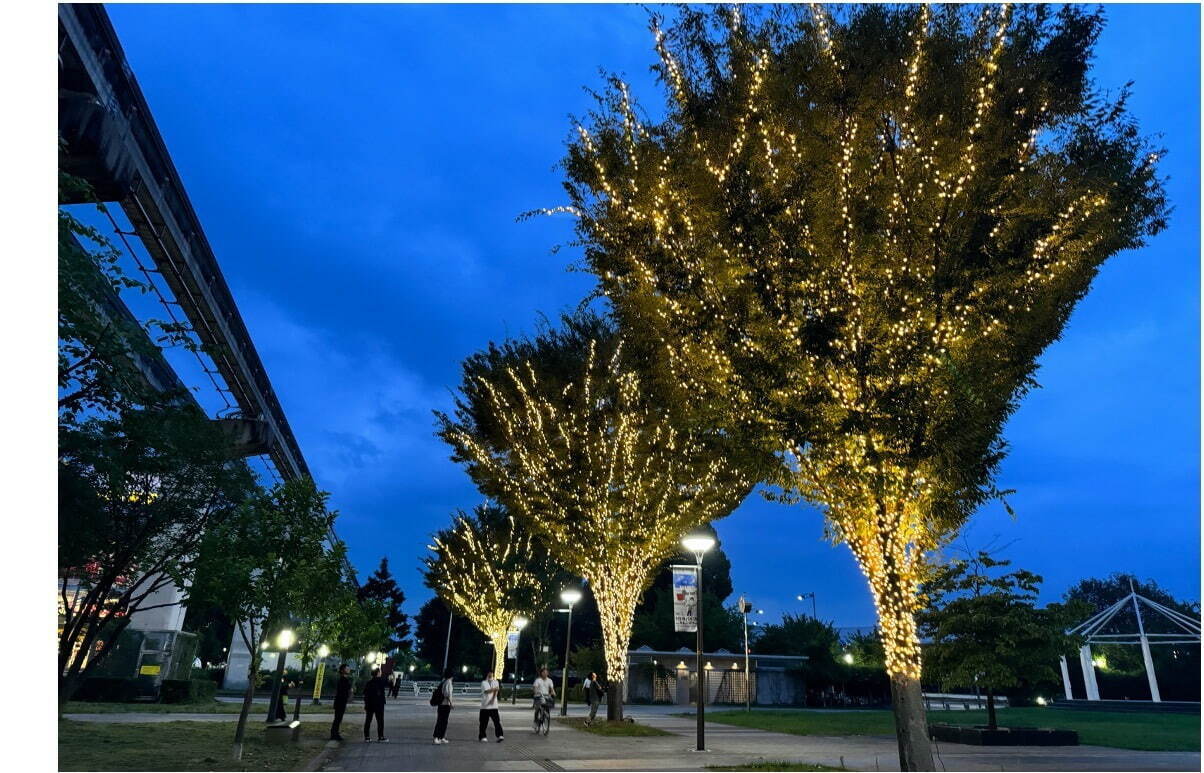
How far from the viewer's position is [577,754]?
1401 cm

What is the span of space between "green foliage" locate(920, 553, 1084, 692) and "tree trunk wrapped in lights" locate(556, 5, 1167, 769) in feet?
28.3

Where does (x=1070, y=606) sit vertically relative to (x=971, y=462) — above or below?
below

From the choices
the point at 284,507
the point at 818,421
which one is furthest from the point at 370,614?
the point at 818,421

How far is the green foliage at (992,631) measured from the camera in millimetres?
17609

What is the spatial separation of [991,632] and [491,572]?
26198 mm

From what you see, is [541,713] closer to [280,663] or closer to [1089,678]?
[280,663]

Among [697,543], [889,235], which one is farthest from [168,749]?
[889,235]

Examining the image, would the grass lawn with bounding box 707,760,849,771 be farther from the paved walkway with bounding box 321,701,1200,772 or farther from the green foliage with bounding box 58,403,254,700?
the green foliage with bounding box 58,403,254,700

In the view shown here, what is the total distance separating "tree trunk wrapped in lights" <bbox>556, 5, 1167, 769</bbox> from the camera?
9.77 m

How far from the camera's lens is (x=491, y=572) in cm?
3828

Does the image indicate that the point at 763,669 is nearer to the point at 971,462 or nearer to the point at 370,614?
the point at 370,614

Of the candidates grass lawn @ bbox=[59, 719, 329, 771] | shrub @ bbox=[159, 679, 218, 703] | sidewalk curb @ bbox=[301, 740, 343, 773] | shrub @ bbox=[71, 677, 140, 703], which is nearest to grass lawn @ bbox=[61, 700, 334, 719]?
shrub @ bbox=[159, 679, 218, 703]
